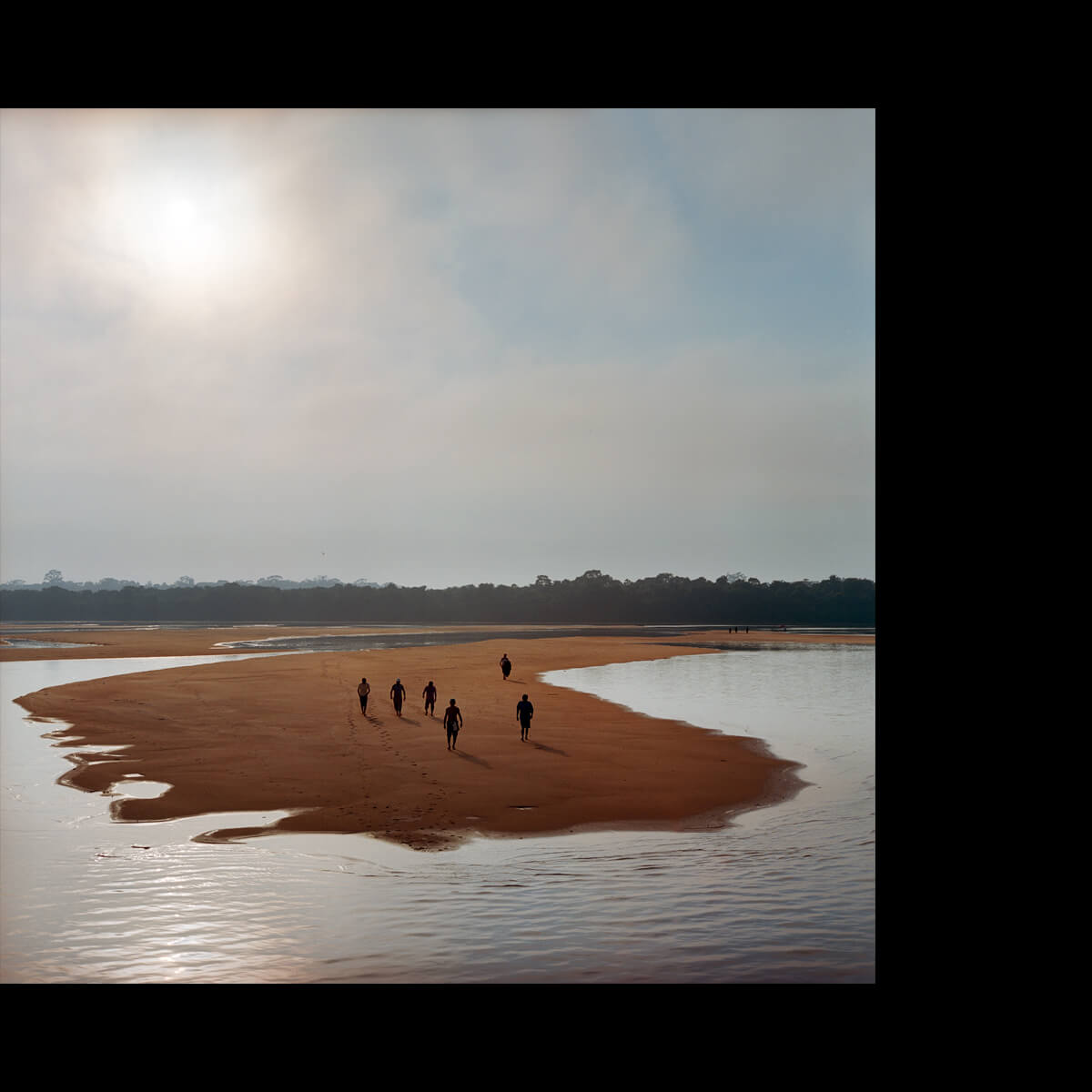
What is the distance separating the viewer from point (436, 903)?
8.87m

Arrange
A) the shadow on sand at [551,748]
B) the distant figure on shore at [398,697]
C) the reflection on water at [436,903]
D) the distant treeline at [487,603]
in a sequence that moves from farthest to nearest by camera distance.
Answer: the distant treeline at [487,603]
the distant figure on shore at [398,697]
the shadow on sand at [551,748]
the reflection on water at [436,903]

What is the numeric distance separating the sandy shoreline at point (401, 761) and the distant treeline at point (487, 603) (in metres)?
93.3

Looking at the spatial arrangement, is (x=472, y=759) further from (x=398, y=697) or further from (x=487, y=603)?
(x=487, y=603)

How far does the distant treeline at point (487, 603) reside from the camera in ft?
387

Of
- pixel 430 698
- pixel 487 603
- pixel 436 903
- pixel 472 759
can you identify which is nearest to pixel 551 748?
pixel 472 759

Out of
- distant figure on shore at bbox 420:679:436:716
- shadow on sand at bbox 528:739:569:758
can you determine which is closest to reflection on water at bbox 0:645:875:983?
shadow on sand at bbox 528:739:569:758

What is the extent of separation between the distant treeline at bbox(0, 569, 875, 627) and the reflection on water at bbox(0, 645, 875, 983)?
104689 millimetres

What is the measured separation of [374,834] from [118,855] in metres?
3.03

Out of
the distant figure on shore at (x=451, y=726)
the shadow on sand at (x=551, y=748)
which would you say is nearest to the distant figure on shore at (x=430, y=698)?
the distant figure on shore at (x=451, y=726)

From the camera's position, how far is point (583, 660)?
145ft

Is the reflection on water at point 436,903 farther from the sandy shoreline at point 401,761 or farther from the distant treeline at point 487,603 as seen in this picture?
the distant treeline at point 487,603

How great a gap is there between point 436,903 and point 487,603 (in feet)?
411
